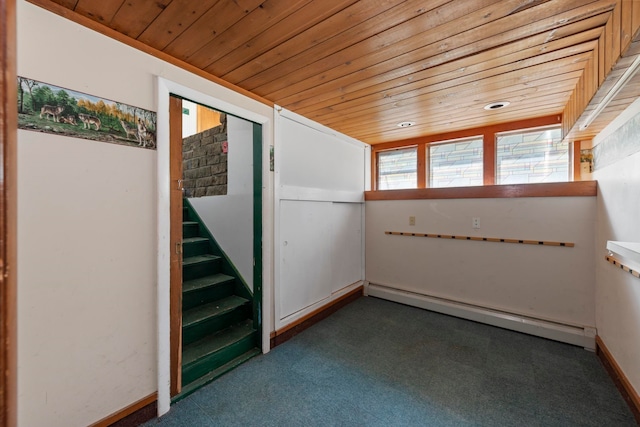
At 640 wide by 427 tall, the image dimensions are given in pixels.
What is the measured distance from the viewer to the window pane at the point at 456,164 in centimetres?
314

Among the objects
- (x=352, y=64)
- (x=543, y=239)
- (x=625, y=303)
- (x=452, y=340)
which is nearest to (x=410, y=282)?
(x=452, y=340)

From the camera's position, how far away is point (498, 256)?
283cm

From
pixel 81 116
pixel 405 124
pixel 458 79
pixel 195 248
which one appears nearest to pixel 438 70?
pixel 458 79

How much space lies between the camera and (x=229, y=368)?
208 centimetres

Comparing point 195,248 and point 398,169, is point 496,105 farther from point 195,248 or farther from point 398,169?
point 195,248

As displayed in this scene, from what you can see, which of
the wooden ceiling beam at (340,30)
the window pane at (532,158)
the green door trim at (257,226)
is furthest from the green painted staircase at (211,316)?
the window pane at (532,158)

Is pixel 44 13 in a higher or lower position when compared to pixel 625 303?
higher

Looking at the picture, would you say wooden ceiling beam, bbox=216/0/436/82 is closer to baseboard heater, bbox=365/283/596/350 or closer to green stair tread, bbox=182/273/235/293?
green stair tread, bbox=182/273/235/293

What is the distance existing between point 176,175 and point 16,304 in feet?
3.11

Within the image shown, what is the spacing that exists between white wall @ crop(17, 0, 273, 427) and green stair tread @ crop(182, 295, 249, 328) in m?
0.64

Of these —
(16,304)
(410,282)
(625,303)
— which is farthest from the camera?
(410,282)

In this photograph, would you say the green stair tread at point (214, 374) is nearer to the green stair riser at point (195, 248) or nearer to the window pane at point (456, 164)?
the green stair riser at point (195, 248)

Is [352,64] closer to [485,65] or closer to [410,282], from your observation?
[485,65]

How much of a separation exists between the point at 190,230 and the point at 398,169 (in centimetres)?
283
